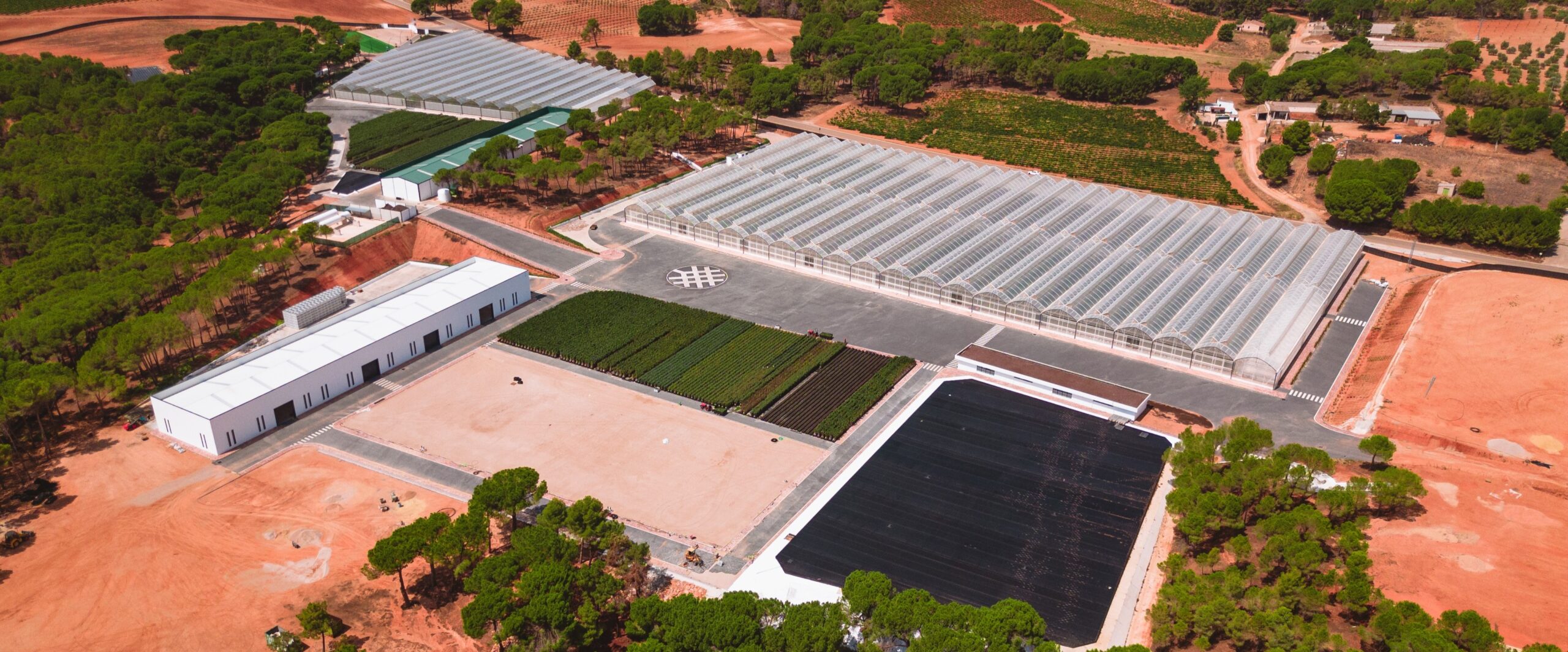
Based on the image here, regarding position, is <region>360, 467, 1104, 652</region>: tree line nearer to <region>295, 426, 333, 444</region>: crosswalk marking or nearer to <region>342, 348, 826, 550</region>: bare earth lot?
<region>342, 348, 826, 550</region>: bare earth lot

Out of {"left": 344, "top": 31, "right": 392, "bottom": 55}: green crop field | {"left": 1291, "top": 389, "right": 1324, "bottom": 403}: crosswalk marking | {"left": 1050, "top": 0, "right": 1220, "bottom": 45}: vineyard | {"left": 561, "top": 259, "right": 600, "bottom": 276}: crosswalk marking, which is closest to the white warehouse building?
{"left": 561, "top": 259, "right": 600, "bottom": 276}: crosswalk marking

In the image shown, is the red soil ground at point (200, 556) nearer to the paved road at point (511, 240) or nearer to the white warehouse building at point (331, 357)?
the white warehouse building at point (331, 357)

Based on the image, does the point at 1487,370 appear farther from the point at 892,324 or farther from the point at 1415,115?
the point at 1415,115

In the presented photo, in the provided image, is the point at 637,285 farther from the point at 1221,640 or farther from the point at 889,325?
the point at 1221,640

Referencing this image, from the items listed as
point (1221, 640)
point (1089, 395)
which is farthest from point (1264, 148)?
point (1221, 640)

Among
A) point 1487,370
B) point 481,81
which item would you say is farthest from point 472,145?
point 1487,370

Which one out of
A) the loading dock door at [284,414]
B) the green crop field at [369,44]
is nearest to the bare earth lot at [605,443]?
the loading dock door at [284,414]
